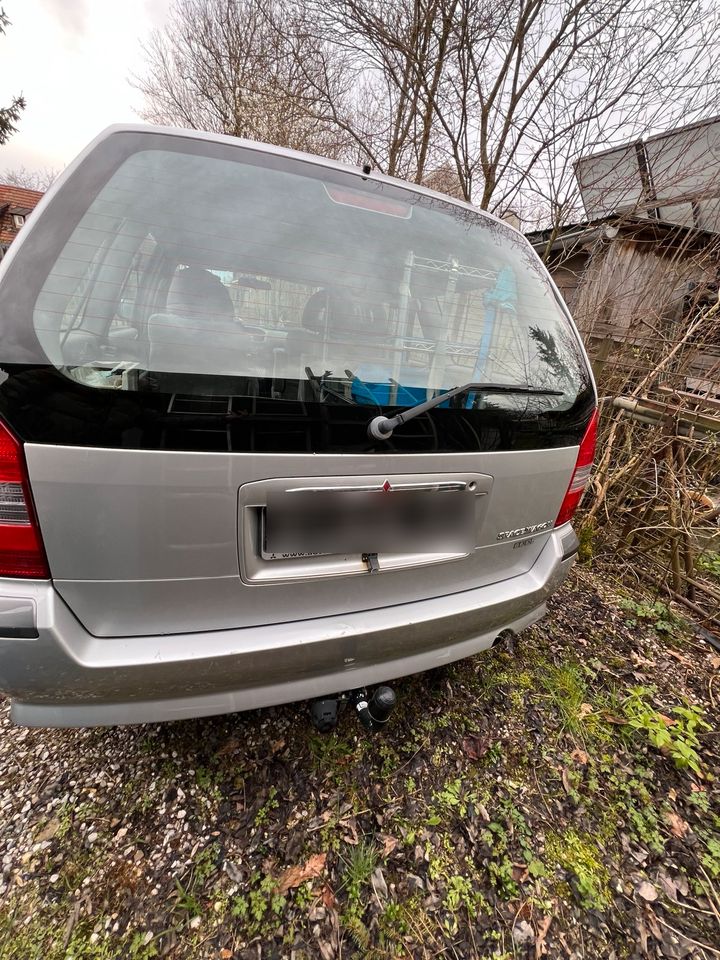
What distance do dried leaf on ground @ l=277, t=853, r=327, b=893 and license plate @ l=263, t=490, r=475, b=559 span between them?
3.34ft

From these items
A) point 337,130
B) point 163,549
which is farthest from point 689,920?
point 337,130

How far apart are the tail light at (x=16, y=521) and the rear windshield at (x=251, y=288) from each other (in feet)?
0.68

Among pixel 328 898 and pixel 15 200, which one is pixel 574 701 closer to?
pixel 328 898

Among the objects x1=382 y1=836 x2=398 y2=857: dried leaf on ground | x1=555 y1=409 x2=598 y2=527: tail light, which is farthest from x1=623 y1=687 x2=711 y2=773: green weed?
x1=382 y1=836 x2=398 y2=857: dried leaf on ground

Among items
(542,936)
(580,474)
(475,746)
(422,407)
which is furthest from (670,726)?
(422,407)

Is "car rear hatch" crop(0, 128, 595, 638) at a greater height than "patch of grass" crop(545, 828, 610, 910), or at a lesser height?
greater

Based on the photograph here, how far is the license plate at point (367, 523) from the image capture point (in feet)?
3.86

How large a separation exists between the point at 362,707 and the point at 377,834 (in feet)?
1.30

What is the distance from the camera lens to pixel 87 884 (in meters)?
1.27

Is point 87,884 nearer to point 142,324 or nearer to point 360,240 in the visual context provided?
point 142,324

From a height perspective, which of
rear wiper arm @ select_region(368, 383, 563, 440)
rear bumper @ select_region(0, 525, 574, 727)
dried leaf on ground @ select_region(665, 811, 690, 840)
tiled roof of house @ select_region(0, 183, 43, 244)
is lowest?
dried leaf on ground @ select_region(665, 811, 690, 840)

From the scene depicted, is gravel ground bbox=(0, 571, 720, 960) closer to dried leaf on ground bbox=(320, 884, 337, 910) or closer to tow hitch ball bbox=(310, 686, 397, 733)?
dried leaf on ground bbox=(320, 884, 337, 910)

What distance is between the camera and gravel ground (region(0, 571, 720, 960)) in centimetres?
123

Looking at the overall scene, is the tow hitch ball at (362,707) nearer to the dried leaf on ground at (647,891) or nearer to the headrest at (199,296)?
the dried leaf on ground at (647,891)
